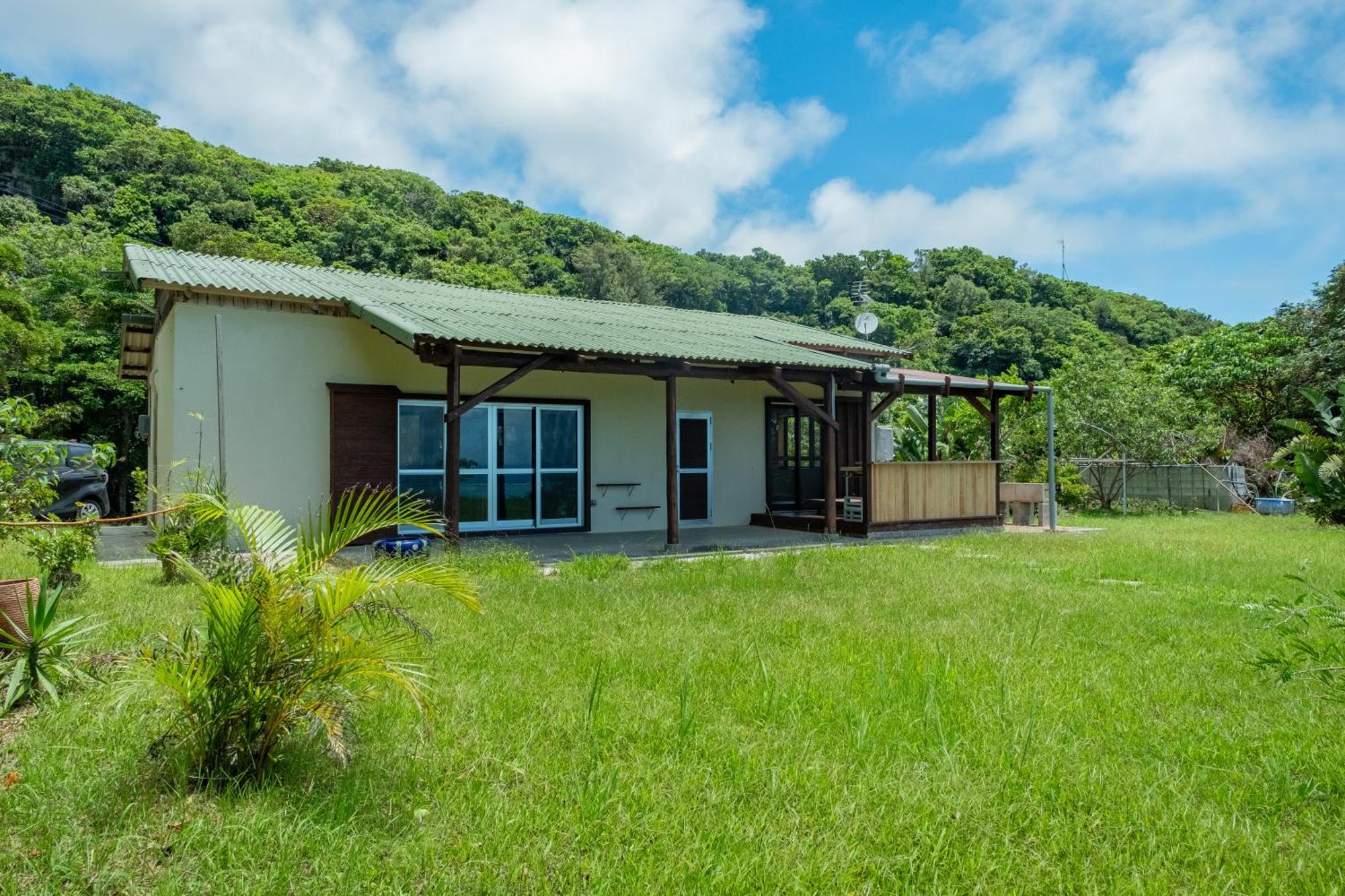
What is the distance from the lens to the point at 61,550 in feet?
20.7

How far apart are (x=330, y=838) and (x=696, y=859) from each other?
119 cm

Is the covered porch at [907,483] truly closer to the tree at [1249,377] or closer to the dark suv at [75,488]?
the dark suv at [75,488]

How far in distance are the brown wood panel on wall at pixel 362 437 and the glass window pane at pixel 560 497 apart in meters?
2.32

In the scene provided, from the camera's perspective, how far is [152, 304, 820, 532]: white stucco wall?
10211 mm

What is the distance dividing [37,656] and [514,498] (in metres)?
8.26

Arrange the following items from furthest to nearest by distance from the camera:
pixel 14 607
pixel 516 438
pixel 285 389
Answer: pixel 516 438
pixel 285 389
pixel 14 607

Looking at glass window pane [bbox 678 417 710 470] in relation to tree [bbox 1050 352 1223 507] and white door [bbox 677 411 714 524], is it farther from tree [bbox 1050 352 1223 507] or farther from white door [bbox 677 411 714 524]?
tree [bbox 1050 352 1223 507]

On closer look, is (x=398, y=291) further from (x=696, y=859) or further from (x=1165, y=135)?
(x=1165, y=135)

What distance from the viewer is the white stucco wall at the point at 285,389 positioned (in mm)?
10211

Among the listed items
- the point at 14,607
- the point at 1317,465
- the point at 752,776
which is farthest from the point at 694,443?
the point at 1317,465

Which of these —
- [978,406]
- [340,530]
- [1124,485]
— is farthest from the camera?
[1124,485]

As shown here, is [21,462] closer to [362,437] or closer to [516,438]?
[362,437]

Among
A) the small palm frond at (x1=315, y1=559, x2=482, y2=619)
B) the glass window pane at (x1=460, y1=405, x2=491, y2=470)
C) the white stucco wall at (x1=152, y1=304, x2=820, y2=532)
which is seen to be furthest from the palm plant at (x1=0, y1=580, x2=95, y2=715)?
the glass window pane at (x1=460, y1=405, x2=491, y2=470)

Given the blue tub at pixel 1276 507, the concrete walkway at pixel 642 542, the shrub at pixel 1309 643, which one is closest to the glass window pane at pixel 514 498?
the concrete walkway at pixel 642 542
